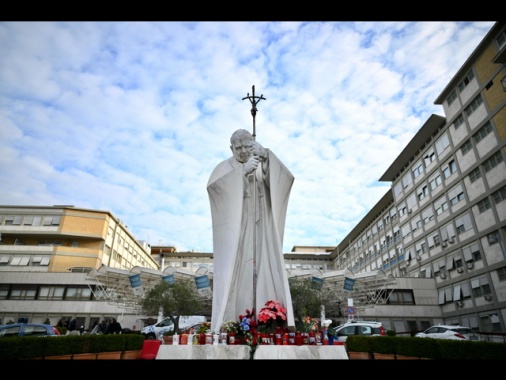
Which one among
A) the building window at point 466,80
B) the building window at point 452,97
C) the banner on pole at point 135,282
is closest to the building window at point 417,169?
the building window at point 452,97

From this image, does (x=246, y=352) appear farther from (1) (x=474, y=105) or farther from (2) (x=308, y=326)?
(1) (x=474, y=105)

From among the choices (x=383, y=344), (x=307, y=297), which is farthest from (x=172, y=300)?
(x=383, y=344)

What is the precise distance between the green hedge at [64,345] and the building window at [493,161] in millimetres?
30834

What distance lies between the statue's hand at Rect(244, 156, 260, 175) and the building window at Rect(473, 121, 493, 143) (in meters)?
30.1

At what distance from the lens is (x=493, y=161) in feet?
105

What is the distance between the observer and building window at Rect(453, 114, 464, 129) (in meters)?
36.3

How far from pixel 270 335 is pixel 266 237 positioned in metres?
2.98

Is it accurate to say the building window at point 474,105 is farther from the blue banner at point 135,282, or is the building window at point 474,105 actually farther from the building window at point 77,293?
the building window at point 77,293

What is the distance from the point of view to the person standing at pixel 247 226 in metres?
9.32

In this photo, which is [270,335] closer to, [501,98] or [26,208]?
[501,98]

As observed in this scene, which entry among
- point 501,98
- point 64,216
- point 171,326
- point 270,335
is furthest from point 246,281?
point 64,216
